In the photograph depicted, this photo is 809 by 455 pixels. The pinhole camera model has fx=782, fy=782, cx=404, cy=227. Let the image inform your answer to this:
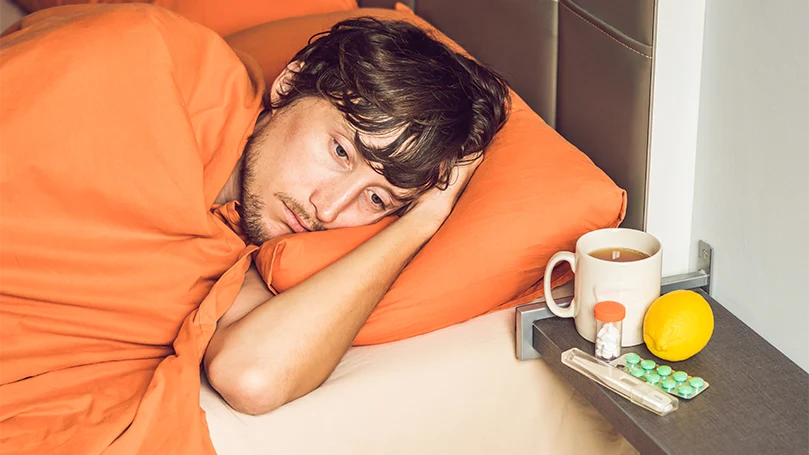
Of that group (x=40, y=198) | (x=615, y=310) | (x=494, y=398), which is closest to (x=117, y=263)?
(x=40, y=198)

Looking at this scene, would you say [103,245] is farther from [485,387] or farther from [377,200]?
[485,387]

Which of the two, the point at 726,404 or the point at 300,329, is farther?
the point at 300,329

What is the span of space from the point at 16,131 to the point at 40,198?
9 cm

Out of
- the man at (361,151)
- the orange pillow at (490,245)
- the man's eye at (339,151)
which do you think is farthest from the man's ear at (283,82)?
the orange pillow at (490,245)

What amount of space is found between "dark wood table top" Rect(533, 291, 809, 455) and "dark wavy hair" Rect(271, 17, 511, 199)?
39 cm

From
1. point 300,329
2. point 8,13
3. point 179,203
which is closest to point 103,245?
point 179,203

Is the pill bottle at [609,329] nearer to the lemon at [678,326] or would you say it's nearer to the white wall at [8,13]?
the lemon at [678,326]

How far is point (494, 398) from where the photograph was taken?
106 centimetres

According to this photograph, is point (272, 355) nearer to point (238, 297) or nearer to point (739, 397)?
point (238, 297)

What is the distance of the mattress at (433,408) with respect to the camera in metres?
0.97

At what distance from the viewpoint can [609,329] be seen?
37.0 inches

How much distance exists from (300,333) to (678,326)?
0.47 metres

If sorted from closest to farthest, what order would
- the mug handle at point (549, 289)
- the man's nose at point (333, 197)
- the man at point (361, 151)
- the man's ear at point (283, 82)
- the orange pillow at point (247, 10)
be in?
1. the mug handle at point (549, 289)
2. the man at point (361, 151)
3. the man's nose at point (333, 197)
4. the man's ear at point (283, 82)
5. the orange pillow at point (247, 10)

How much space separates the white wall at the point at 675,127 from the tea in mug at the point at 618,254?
4.4 inches
